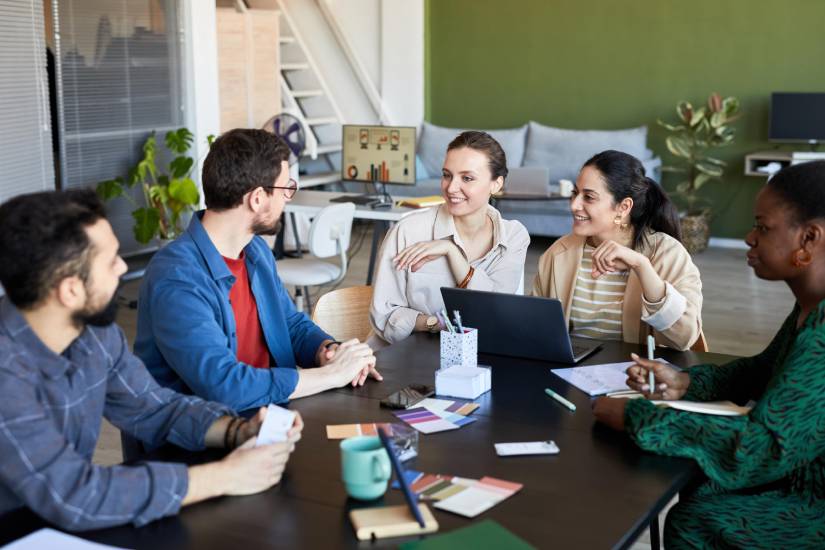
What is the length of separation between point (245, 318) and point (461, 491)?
104 centimetres

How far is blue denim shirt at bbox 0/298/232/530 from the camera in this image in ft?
5.06

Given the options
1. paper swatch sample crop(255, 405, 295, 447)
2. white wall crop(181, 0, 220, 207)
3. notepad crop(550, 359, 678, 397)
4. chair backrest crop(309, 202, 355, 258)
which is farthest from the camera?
white wall crop(181, 0, 220, 207)

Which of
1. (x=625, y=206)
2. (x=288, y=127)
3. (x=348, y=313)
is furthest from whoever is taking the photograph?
(x=288, y=127)

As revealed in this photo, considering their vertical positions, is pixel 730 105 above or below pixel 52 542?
above

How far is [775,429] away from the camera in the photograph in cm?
186

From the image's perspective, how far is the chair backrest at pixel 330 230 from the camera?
17.2 ft

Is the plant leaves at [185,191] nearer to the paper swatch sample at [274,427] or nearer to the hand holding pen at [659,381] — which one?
the hand holding pen at [659,381]

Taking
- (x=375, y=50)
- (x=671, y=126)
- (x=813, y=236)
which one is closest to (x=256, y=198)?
(x=813, y=236)

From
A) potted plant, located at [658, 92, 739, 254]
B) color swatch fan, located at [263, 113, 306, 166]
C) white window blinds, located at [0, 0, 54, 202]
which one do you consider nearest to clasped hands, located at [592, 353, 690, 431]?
white window blinds, located at [0, 0, 54, 202]

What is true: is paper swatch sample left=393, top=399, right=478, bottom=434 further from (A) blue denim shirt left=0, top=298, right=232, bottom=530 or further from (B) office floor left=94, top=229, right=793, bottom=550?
(B) office floor left=94, top=229, right=793, bottom=550

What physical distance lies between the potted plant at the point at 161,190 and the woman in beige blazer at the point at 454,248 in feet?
11.5

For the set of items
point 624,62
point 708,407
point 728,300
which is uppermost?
point 624,62

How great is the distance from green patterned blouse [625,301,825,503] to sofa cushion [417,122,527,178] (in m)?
6.83

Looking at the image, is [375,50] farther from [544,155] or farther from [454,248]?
[454,248]
